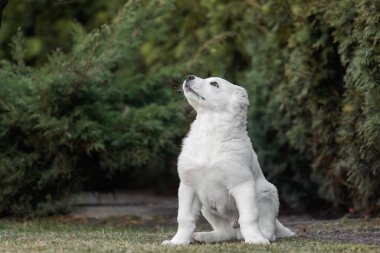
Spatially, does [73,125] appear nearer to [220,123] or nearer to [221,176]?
[220,123]

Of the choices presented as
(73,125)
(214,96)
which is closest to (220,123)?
(214,96)

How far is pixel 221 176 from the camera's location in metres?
6.08

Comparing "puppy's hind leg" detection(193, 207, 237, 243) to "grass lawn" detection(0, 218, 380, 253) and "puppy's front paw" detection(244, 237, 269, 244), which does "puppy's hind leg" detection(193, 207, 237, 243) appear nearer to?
"grass lawn" detection(0, 218, 380, 253)

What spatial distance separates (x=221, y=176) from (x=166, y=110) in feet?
12.6

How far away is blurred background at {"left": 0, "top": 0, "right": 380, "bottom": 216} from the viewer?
8.71 meters

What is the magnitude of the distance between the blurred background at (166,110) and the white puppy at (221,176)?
2.03 meters

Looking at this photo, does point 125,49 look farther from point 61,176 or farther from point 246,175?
point 246,175

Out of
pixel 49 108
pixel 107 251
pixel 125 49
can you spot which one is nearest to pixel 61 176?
pixel 49 108

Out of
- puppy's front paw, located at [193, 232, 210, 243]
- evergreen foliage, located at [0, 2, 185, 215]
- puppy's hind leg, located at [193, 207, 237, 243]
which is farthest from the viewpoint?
evergreen foliage, located at [0, 2, 185, 215]

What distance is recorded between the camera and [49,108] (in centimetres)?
915

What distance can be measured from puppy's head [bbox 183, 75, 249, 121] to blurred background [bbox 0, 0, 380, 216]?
2.03 meters

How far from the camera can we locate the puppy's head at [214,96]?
6361mm

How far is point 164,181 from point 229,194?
24.8ft

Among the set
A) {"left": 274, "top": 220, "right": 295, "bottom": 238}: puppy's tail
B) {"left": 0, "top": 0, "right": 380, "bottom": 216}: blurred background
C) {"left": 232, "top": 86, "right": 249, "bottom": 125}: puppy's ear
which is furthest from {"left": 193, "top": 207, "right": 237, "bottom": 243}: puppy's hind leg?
{"left": 0, "top": 0, "right": 380, "bottom": 216}: blurred background
